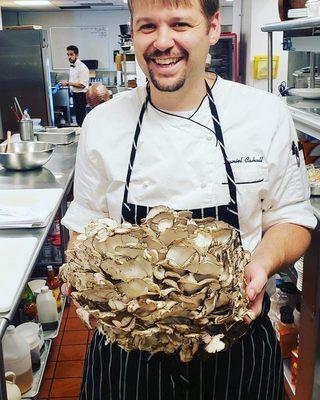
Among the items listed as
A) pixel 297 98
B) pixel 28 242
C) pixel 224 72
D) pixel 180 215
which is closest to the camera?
pixel 180 215

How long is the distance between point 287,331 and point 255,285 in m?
1.53

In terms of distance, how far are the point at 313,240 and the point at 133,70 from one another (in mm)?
4358

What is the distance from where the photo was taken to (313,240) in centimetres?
203

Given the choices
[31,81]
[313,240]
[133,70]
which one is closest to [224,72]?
[133,70]

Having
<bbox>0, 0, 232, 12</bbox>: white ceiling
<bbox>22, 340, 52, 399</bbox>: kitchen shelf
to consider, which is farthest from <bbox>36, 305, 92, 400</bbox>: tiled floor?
<bbox>0, 0, 232, 12</bbox>: white ceiling

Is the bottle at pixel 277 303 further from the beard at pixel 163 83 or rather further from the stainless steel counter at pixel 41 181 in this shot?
the beard at pixel 163 83

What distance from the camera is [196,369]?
1265 millimetres

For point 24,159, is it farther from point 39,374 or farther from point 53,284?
point 39,374

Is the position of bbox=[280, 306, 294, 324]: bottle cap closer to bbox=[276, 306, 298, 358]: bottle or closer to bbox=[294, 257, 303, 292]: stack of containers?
Answer: bbox=[276, 306, 298, 358]: bottle

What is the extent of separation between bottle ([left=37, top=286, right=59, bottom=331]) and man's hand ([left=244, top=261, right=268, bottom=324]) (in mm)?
2058

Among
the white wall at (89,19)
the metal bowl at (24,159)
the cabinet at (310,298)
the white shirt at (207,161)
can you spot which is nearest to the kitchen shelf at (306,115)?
the cabinet at (310,298)

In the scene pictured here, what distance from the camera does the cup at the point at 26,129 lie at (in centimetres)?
364

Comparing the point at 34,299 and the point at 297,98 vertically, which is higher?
the point at 297,98

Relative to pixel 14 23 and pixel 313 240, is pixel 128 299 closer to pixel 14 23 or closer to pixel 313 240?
pixel 313 240
